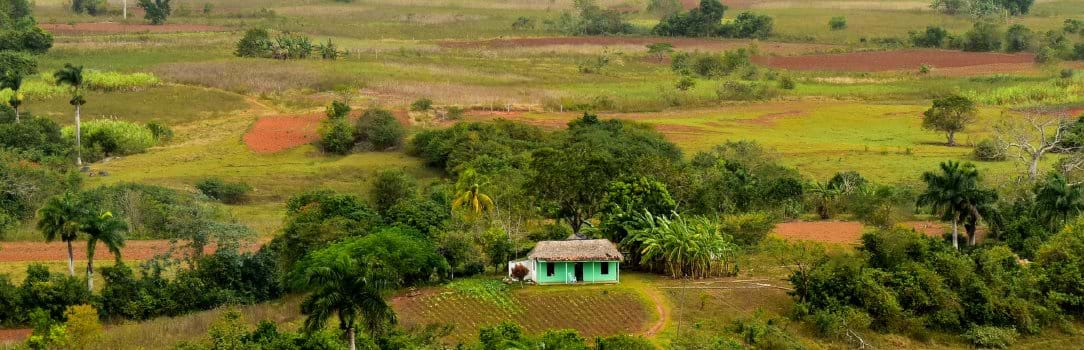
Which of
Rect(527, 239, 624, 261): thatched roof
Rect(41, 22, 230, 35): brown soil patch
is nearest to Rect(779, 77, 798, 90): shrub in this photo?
Rect(527, 239, 624, 261): thatched roof

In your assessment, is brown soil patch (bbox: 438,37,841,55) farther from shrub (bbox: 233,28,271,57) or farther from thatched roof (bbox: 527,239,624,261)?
thatched roof (bbox: 527,239,624,261)

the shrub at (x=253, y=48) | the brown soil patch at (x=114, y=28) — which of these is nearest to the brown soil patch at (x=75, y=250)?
the shrub at (x=253, y=48)

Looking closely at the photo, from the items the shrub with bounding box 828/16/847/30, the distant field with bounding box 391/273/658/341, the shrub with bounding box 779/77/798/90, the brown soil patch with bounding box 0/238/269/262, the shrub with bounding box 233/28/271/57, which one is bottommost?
the distant field with bounding box 391/273/658/341

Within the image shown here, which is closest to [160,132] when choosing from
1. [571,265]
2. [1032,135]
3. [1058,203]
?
[571,265]

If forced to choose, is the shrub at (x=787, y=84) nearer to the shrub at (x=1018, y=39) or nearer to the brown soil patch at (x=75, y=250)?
the shrub at (x=1018, y=39)

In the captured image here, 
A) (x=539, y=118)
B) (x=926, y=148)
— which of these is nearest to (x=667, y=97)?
(x=539, y=118)

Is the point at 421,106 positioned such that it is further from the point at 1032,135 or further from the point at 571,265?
the point at 571,265
